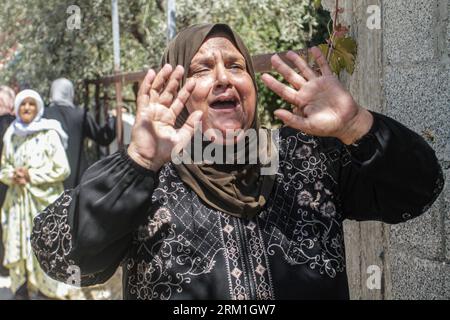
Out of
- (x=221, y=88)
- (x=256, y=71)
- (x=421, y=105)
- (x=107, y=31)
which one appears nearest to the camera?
(x=221, y=88)

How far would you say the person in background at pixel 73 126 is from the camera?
21.1 feet

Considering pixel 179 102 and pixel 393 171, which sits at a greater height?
pixel 179 102

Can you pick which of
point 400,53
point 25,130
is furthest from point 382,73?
point 25,130

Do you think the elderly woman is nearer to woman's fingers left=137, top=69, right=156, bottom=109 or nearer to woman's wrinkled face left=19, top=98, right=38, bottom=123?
woman's fingers left=137, top=69, right=156, bottom=109

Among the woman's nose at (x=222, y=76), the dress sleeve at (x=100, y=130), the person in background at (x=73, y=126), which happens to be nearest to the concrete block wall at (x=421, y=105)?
the woman's nose at (x=222, y=76)

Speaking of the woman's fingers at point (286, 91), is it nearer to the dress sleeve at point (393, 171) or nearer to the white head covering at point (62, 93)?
the dress sleeve at point (393, 171)

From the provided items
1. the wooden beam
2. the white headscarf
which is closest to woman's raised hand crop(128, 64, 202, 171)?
the wooden beam

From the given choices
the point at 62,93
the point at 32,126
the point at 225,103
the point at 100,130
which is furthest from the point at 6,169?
the point at 225,103

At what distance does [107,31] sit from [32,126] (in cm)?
334

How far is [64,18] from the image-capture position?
8750 millimetres

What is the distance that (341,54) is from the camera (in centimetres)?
256

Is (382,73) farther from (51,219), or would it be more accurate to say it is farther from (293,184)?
(51,219)

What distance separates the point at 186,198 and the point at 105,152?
6.60 metres

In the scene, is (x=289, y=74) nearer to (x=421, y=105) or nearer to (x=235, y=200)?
(x=235, y=200)
